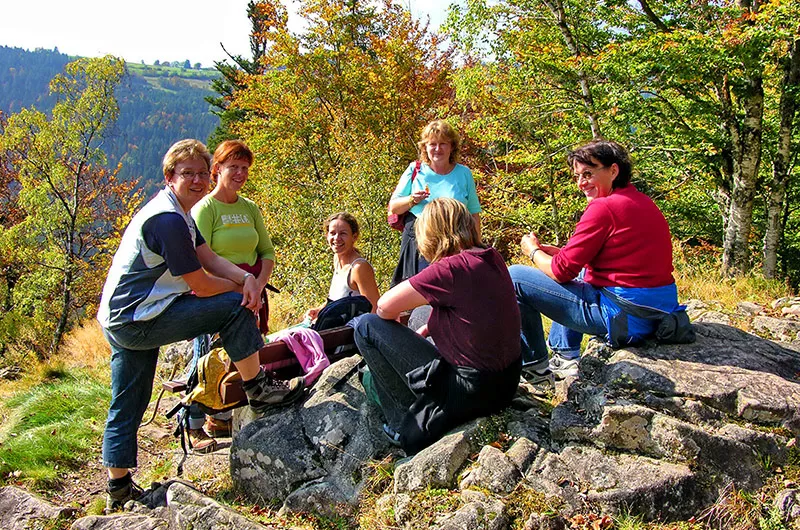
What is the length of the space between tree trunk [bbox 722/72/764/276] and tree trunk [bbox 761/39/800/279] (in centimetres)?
26

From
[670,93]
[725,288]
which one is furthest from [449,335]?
[670,93]

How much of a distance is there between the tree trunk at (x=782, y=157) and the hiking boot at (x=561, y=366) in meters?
5.32

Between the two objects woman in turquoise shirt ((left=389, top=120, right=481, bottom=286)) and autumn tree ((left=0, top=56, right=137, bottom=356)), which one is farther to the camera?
autumn tree ((left=0, top=56, right=137, bottom=356))

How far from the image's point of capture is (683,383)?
3.10 metres

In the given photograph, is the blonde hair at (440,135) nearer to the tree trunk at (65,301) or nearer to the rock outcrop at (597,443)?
the rock outcrop at (597,443)

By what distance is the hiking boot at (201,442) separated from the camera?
157 inches

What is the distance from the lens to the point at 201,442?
4051 millimetres

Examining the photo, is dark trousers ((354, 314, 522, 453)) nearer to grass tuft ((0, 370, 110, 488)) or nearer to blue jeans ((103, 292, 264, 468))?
blue jeans ((103, 292, 264, 468))

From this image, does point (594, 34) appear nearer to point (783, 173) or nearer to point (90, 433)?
point (783, 173)

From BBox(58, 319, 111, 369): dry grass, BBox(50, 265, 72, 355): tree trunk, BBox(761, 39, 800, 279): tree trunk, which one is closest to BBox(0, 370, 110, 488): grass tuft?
BBox(58, 319, 111, 369): dry grass

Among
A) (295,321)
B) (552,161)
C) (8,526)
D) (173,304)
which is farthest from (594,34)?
(8,526)

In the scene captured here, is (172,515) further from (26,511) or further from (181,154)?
(181,154)

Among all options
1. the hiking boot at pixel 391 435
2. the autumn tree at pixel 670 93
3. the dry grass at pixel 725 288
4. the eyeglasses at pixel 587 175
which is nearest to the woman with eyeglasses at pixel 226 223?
the hiking boot at pixel 391 435

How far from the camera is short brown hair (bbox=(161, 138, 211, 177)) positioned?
336 centimetres
